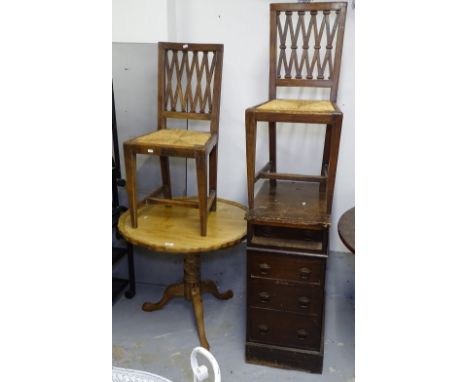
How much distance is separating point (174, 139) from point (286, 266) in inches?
28.4

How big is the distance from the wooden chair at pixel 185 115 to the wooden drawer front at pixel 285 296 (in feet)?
1.13

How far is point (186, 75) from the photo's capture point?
2162 millimetres

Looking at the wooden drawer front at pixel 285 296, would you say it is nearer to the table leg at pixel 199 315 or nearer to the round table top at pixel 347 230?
the round table top at pixel 347 230

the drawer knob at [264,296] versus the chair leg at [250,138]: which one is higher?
the chair leg at [250,138]

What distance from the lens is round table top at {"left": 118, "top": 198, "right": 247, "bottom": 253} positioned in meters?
1.83

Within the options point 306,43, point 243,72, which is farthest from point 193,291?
point 306,43

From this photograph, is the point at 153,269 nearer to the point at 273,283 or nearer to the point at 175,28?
the point at 273,283

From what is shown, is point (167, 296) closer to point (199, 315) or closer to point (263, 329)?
point (199, 315)

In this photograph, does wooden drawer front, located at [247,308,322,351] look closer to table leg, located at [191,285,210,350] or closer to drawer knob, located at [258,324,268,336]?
drawer knob, located at [258,324,268,336]

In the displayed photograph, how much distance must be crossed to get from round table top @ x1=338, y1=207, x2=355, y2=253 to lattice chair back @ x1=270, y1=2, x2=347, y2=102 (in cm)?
54

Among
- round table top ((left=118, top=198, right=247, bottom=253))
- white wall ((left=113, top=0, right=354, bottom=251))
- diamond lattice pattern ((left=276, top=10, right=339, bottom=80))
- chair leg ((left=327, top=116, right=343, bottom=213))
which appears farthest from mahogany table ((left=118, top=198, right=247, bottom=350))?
diamond lattice pattern ((left=276, top=10, right=339, bottom=80))

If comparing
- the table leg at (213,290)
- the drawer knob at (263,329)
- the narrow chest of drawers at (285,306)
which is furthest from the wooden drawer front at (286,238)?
the table leg at (213,290)

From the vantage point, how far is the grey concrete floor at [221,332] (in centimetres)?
182
